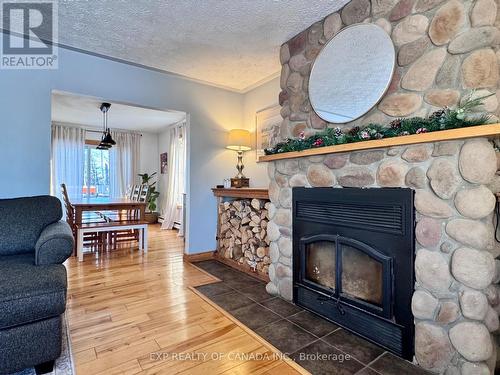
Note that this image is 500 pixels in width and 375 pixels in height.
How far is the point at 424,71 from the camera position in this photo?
62.5 inches

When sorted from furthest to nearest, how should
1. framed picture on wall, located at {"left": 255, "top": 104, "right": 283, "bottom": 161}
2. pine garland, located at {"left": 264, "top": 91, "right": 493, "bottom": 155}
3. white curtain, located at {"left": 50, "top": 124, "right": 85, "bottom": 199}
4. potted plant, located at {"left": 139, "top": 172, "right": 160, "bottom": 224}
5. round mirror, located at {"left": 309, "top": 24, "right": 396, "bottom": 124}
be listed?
1. potted plant, located at {"left": 139, "top": 172, "right": 160, "bottom": 224}
2. white curtain, located at {"left": 50, "top": 124, "right": 85, "bottom": 199}
3. framed picture on wall, located at {"left": 255, "top": 104, "right": 283, "bottom": 161}
4. round mirror, located at {"left": 309, "top": 24, "right": 396, "bottom": 124}
5. pine garland, located at {"left": 264, "top": 91, "right": 493, "bottom": 155}

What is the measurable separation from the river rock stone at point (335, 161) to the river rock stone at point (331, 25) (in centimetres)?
102

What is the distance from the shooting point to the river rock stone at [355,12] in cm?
194

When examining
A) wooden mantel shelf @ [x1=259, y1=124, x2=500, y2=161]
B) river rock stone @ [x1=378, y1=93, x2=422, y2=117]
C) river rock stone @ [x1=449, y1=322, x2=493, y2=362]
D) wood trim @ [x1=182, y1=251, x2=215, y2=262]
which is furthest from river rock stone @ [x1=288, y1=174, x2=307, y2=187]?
wood trim @ [x1=182, y1=251, x2=215, y2=262]

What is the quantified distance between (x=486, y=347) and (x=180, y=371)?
1.57m

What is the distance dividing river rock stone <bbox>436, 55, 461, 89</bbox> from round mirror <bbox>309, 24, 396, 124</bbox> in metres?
0.30

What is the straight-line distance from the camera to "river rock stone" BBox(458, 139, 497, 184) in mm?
1282

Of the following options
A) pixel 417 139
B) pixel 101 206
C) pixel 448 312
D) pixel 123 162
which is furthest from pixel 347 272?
pixel 123 162

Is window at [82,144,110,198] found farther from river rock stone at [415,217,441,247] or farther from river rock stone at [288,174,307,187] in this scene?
river rock stone at [415,217,441,247]

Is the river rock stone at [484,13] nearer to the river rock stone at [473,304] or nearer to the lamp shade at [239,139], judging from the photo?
the river rock stone at [473,304]

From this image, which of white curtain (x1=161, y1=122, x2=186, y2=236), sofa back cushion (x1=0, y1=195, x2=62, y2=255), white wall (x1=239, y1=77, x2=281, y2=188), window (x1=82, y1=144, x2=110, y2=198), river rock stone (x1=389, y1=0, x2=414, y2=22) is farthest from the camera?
window (x1=82, y1=144, x2=110, y2=198)

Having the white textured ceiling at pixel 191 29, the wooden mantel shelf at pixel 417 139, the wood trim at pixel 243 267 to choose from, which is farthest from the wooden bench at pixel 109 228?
the wooden mantel shelf at pixel 417 139

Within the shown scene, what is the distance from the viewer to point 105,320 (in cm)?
201

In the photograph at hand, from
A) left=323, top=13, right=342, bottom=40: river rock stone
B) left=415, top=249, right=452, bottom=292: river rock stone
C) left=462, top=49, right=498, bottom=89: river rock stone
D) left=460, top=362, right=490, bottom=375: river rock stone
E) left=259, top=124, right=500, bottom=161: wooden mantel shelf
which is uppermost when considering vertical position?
left=323, top=13, right=342, bottom=40: river rock stone
